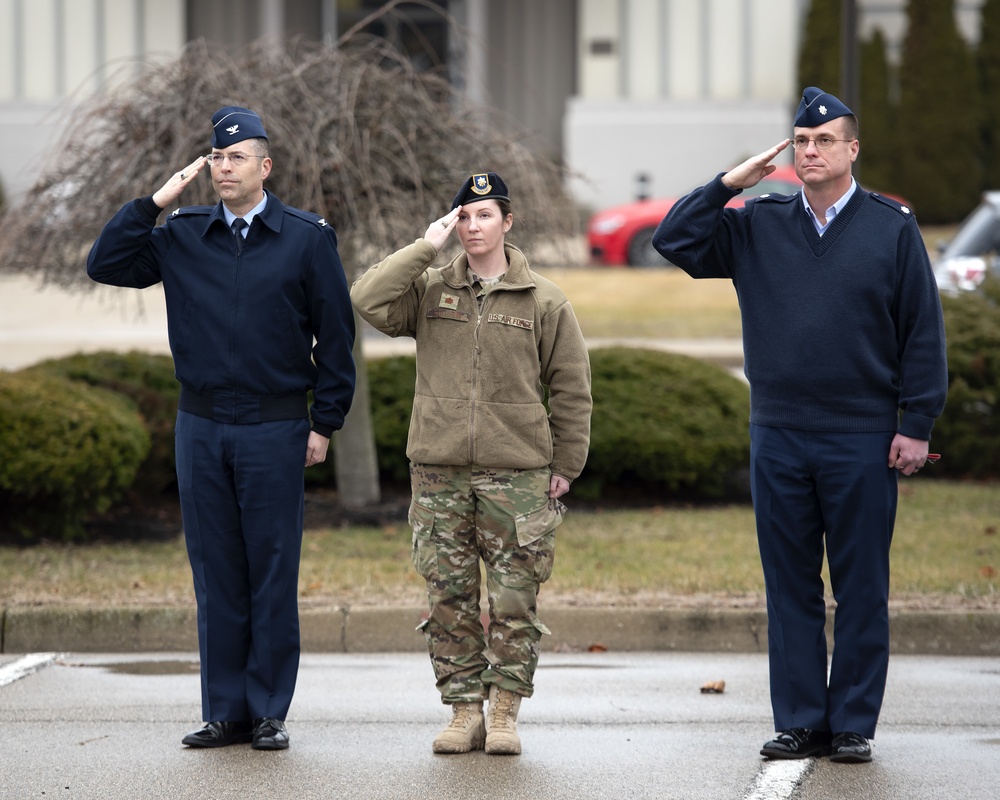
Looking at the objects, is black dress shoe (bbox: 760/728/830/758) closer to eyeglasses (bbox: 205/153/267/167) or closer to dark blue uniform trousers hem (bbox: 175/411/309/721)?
dark blue uniform trousers hem (bbox: 175/411/309/721)

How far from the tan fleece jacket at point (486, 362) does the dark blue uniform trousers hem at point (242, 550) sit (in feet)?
1.58

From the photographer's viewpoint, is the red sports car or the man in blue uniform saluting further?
→ the red sports car

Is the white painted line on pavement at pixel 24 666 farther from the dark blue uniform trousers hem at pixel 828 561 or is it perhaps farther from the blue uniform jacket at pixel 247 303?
the dark blue uniform trousers hem at pixel 828 561

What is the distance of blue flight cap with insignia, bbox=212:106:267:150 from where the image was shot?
478cm

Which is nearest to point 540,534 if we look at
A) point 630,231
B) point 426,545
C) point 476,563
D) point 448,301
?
point 476,563

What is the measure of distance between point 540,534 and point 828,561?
0.94 m

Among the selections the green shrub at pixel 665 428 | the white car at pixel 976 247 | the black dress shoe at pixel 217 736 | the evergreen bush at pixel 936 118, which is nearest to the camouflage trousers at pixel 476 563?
the black dress shoe at pixel 217 736

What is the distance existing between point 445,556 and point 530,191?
3941 millimetres

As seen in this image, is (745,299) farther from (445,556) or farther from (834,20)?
(834,20)

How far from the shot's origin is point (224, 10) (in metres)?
29.2

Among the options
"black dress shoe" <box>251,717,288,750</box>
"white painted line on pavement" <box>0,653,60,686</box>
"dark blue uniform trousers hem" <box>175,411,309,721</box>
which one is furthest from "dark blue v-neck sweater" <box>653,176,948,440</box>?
"white painted line on pavement" <box>0,653,60,686</box>

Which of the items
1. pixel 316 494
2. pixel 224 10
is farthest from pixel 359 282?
pixel 224 10

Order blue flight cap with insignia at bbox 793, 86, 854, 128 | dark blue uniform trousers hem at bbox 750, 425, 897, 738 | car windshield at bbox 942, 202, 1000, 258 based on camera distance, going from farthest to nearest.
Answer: car windshield at bbox 942, 202, 1000, 258 → dark blue uniform trousers hem at bbox 750, 425, 897, 738 → blue flight cap with insignia at bbox 793, 86, 854, 128

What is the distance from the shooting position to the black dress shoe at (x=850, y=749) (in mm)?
4680
